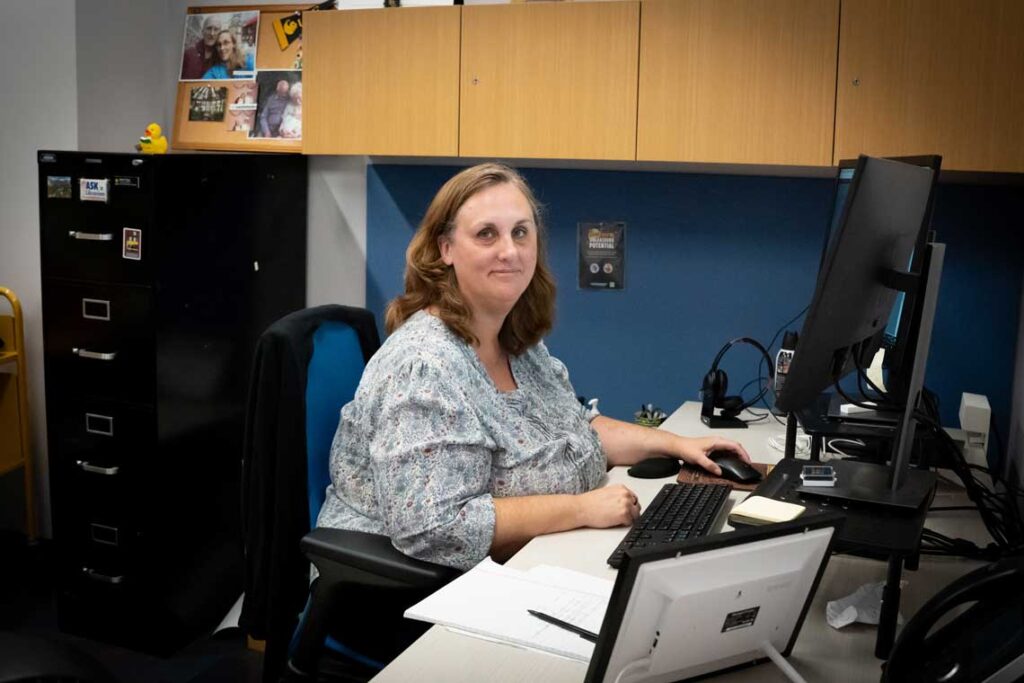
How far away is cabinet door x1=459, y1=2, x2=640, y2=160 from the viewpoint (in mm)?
2678

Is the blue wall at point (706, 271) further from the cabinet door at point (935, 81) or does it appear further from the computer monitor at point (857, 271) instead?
the computer monitor at point (857, 271)

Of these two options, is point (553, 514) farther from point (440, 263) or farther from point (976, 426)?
point (976, 426)

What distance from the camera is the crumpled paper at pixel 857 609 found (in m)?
1.39

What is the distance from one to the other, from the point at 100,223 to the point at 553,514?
1.78m

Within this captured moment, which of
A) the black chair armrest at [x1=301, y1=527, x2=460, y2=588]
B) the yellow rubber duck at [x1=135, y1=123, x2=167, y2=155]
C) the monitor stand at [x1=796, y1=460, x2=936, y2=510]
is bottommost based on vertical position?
the black chair armrest at [x1=301, y1=527, x2=460, y2=588]

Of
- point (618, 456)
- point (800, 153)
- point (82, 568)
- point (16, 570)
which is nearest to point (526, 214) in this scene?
point (618, 456)

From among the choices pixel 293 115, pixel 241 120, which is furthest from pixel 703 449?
pixel 241 120

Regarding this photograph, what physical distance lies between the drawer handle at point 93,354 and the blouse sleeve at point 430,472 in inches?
59.5

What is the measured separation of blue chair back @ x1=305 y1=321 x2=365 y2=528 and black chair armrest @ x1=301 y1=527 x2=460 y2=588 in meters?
0.18

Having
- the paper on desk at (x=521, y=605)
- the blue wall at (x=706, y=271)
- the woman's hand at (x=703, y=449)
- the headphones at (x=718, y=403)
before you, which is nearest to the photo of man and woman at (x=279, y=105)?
the blue wall at (x=706, y=271)

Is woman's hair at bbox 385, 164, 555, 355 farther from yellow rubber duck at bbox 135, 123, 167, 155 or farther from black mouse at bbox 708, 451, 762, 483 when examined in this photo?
yellow rubber duck at bbox 135, 123, 167, 155

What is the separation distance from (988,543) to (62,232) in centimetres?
248

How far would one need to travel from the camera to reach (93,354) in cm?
293

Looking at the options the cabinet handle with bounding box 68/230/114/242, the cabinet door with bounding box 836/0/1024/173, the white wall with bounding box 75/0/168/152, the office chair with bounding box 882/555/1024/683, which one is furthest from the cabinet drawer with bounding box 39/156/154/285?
the office chair with bounding box 882/555/1024/683
